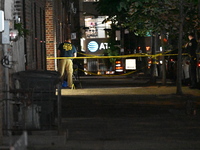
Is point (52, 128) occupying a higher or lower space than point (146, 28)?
lower

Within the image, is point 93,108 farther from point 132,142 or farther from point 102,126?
point 132,142

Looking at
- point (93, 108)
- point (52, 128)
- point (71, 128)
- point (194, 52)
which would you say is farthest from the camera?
point (194, 52)

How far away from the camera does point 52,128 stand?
35.5 ft

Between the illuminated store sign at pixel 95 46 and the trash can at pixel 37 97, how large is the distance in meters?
39.5

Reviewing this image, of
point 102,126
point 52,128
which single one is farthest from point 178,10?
point 52,128

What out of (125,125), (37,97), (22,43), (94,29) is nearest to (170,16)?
(22,43)

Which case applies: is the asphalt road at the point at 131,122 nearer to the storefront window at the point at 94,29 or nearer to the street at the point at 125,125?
the street at the point at 125,125

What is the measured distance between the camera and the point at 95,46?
51.5 m

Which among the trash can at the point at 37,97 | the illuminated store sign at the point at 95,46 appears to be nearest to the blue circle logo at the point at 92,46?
the illuminated store sign at the point at 95,46

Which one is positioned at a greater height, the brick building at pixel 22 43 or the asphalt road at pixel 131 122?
the brick building at pixel 22 43

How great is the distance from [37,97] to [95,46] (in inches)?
1609

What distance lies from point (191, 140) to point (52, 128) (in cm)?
236

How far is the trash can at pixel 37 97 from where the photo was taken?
406 inches

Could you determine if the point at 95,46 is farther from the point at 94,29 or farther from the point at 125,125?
the point at 125,125
